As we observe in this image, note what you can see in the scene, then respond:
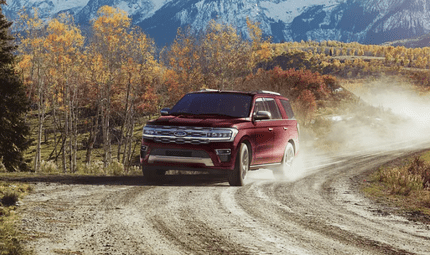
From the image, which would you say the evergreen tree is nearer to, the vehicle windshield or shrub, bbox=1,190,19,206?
the vehicle windshield

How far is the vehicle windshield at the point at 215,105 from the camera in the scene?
1116 cm

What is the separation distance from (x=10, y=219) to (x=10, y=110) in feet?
65.4

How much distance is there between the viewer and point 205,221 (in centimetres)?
688

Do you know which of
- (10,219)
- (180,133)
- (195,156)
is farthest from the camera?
(180,133)

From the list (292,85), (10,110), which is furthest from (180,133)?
(292,85)

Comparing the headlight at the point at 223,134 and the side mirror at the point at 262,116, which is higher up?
the side mirror at the point at 262,116

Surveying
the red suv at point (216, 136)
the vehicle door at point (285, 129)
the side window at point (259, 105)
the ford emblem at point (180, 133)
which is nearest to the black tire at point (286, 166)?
the vehicle door at point (285, 129)

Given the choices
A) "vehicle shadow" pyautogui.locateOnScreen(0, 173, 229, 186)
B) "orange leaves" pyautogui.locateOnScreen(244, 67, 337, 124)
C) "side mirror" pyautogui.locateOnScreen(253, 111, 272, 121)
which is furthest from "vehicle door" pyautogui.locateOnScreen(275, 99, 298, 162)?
"orange leaves" pyautogui.locateOnScreen(244, 67, 337, 124)

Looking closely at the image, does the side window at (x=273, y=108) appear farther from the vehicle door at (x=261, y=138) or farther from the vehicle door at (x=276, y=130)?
the vehicle door at (x=261, y=138)

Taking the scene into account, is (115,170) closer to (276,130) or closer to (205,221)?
(276,130)

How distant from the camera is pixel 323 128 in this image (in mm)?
47000

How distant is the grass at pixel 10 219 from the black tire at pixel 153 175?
8.59 feet

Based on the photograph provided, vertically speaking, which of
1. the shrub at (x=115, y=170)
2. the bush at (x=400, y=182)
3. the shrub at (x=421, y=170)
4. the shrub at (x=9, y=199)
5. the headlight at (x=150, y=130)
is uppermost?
the headlight at (x=150, y=130)

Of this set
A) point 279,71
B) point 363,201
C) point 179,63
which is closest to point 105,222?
point 363,201
